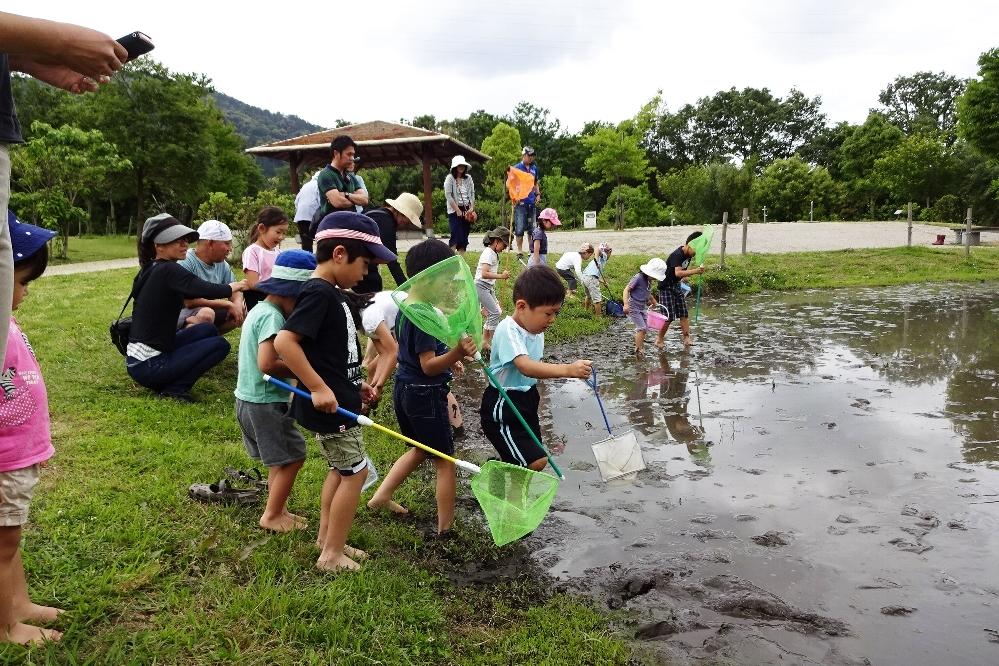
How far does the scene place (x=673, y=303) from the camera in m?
9.63

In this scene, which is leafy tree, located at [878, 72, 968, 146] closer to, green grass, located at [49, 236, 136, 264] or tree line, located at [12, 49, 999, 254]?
tree line, located at [12, 49, 999, 254]

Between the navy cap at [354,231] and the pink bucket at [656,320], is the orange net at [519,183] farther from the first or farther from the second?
the navy cap at [354,231]

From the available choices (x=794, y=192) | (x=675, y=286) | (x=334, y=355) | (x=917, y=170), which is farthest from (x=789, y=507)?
(x=794, y=192)

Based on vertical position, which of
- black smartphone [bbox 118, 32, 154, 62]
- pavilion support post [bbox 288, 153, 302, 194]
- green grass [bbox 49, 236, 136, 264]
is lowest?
green grass [bbox 49, 236, 136, 264]

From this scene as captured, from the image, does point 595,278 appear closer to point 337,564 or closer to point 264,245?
point 264,245

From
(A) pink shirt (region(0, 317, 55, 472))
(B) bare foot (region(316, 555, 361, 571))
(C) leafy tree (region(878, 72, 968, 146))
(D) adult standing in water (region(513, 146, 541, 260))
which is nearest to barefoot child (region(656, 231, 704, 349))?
(D) adult standing in water (region(513, 146, 541, 260))

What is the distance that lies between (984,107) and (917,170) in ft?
48.8

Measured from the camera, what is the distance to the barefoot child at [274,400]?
12.0 ft

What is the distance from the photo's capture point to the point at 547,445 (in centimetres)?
584

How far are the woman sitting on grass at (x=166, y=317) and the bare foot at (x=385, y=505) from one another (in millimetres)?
2575

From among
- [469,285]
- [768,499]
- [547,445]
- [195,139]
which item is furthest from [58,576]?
[195,139]

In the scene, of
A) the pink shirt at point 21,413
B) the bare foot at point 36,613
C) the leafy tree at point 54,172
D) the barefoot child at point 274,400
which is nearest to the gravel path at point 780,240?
the leafy tree at point 54,172

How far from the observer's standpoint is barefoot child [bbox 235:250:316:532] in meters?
3.65

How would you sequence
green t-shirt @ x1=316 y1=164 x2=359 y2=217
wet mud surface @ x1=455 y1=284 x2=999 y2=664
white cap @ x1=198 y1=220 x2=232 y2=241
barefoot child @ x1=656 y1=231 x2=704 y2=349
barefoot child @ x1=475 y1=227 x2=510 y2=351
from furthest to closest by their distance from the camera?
barefoot child @ x1=656 y1=231 x2=704 y2=349, barefoot child @ x1=475 y1=227 x2=510 y2=351, green t-shirt @ x1=316 y1=164 x2=359 y2=217, white cap @ x1=198 y1=220 x2=232 y2=241, wet mud surface @ x1=455 y1=284 x2=999 y2=664
